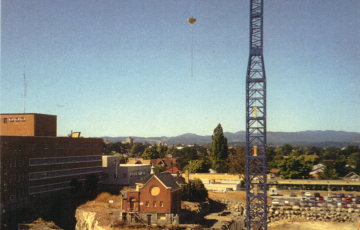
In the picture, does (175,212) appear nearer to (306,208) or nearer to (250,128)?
(250,128)

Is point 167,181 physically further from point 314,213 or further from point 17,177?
point 314,213

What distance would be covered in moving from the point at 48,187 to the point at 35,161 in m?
5.27

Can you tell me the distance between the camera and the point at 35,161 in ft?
184

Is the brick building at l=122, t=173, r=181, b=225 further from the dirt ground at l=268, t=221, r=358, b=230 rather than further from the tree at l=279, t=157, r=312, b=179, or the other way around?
the tree at l=279, t=157, r=312, b=179

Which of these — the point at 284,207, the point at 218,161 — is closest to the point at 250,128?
the point at 284,207

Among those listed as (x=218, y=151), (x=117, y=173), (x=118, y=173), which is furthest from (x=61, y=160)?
(x=218, y=151)

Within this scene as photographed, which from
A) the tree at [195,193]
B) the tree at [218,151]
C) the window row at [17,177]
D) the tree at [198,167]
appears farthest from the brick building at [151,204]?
the tree at [218,151]

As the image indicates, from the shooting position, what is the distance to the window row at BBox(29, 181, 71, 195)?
180 ft

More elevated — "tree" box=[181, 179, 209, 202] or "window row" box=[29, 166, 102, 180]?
"window row" box=[29, 166, 102, 180]

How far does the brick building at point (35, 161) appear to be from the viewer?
49.9 metres

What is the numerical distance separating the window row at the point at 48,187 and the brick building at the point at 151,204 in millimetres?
18597

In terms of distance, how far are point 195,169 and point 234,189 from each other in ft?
54.5

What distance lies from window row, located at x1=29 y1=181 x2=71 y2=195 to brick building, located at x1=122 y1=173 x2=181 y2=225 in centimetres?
1860

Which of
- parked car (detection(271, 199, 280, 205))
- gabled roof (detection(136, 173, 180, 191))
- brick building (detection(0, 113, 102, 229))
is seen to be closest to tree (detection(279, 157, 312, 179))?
parked car (detection(271, 199, 280, 205))
